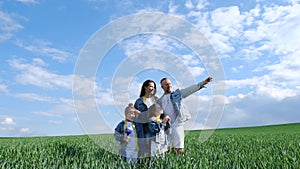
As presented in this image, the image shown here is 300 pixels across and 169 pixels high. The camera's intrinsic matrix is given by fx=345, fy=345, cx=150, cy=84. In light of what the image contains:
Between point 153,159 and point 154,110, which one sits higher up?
point 154,110

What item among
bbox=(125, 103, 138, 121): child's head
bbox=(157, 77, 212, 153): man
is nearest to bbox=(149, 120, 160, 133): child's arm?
bbox=(125, 103, 138, 121): child's head

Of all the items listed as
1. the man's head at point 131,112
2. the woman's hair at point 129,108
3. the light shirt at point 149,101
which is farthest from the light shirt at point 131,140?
the light shirt at point 149,101

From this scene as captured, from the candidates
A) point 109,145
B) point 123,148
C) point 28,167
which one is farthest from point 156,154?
point 28,167

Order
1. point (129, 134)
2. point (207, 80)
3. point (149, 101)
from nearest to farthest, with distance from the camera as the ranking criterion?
point (129, 134) → point (149, 101) → point (207, 80)

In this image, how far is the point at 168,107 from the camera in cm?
712

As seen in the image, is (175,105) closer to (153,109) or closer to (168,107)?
(168,107)

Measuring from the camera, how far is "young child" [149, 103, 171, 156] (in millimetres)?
6225

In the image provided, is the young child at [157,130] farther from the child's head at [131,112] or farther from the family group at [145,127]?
the child's head at [131,112]

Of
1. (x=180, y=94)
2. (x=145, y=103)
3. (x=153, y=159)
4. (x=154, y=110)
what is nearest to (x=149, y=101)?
(x=145, y=103)

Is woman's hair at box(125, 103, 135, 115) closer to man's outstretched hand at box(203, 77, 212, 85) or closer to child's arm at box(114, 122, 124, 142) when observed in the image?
child's arm at box(114, 122, 124, 142)

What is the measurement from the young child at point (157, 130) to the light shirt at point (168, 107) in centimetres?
36

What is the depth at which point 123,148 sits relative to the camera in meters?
6.53

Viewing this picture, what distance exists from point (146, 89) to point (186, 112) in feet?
4.07

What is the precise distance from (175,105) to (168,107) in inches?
8.5
